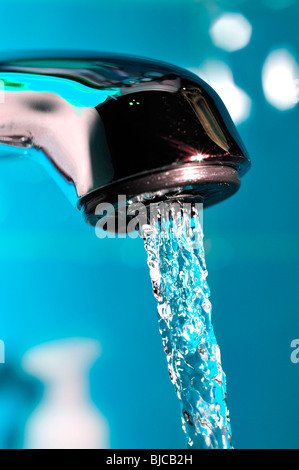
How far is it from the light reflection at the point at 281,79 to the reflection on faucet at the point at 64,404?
0.36 meters

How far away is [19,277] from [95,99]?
0.33m

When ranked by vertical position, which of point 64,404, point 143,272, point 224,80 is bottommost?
point 64,404

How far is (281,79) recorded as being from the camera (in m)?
0.63

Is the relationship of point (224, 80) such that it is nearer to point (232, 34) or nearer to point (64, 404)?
point (232, 34)

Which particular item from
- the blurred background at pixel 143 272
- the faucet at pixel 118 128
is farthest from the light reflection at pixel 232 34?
the faucet at pixel 118 128

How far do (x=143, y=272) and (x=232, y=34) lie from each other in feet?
0.96

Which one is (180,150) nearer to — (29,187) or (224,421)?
(224,421)

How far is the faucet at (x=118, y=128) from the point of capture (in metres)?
0.28

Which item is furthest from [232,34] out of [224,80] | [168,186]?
[168,186]

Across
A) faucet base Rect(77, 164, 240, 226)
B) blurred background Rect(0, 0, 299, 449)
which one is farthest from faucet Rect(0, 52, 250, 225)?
blurred background Rect(0, 0, 299, 449)

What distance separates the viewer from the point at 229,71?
2.03 ft

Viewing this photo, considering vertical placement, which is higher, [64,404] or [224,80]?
[224,80]

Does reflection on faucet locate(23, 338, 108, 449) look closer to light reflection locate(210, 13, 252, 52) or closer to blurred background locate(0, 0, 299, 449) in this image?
blurred background locate(0, 0, 299, 449)

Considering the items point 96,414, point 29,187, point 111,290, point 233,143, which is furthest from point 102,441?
point 233,143
